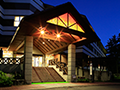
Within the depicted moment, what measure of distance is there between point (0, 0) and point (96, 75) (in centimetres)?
2775

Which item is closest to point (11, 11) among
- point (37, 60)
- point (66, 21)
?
point (37, 60)

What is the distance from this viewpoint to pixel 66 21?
645 inches

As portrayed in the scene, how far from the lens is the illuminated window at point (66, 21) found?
15.7 metres

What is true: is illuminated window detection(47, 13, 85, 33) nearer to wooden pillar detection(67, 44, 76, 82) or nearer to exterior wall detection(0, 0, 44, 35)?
wooden pillar detection(67, 44, 76, 82)

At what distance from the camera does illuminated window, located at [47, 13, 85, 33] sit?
616 inches

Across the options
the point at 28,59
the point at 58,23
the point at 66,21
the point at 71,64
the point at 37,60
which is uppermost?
the point at 66,21

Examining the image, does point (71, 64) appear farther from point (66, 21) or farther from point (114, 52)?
point (114, 52)

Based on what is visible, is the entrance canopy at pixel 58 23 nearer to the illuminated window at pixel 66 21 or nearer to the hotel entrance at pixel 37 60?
the illuminated window at pixel 66 21

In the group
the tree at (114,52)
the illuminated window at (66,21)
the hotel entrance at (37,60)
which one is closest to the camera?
the illuminated window at (66,21)

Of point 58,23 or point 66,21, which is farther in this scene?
point 66,21

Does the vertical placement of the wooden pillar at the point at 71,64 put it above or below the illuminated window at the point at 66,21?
below

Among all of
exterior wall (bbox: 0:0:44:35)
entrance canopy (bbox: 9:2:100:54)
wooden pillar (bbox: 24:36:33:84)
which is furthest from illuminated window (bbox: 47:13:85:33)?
exterior wall (bbox: 0:0:44:35)

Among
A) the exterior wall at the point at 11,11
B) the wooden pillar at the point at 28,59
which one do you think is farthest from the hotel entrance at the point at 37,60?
the wooden pillar at the point at 28,59

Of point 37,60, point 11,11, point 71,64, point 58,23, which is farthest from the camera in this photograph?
point 11,11
